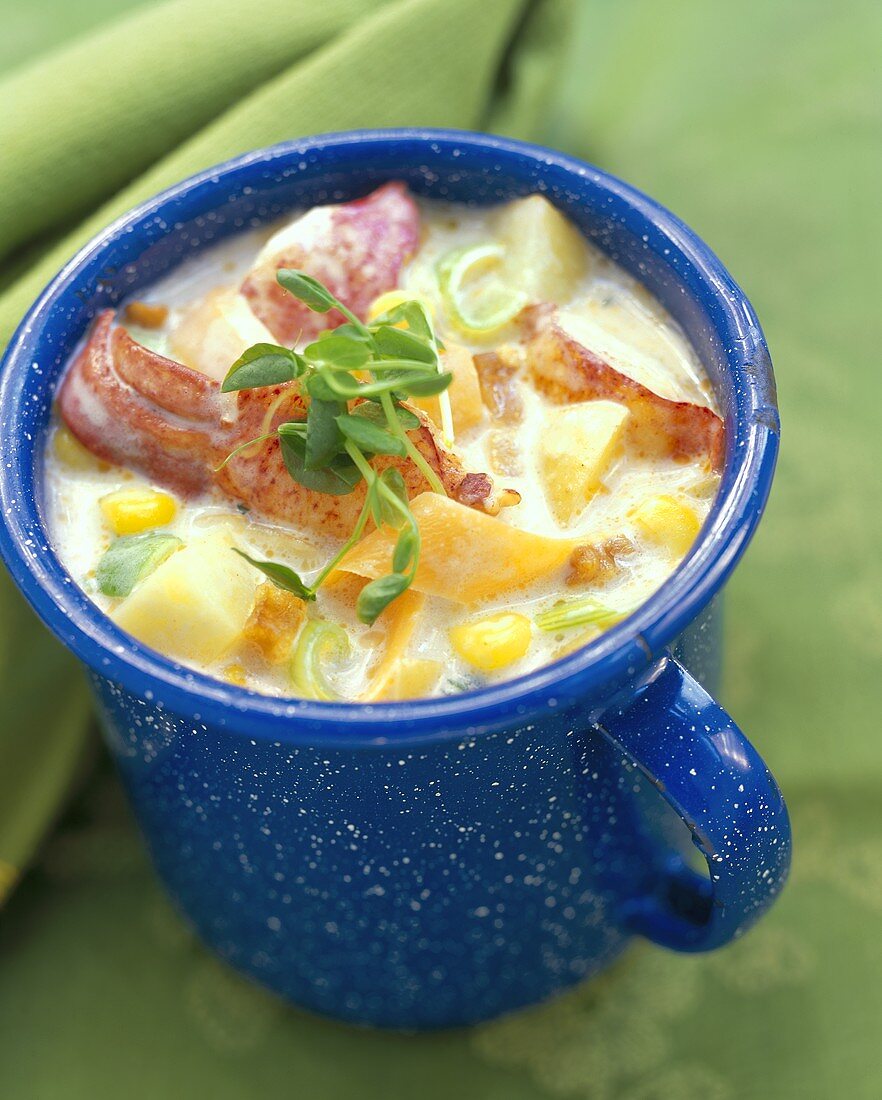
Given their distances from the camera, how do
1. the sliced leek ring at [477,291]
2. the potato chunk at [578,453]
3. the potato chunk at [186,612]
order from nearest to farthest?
the potato chunk at [186,612], the potato chunk at [578,453], the sliced leek ring at [477,291]

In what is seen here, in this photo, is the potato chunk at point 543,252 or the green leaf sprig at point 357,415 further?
the potato chunk at point 543,252

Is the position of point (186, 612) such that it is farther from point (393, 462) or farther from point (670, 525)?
point (670, 525)

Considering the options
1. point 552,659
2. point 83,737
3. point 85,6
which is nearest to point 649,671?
point 552,659

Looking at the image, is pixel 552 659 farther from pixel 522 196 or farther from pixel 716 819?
pixel 522 196

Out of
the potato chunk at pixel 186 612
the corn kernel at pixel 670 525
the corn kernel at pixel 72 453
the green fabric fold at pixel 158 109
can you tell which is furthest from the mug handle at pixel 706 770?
the green fabric fold at pixel 158 109

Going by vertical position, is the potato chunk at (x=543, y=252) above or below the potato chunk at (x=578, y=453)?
above

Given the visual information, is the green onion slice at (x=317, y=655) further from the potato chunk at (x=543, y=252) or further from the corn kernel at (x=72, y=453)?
the potato chunk at (x=543, y=252)

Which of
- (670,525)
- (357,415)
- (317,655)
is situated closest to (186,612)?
(317,655)

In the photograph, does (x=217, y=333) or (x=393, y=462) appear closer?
(x=393, y=462)
